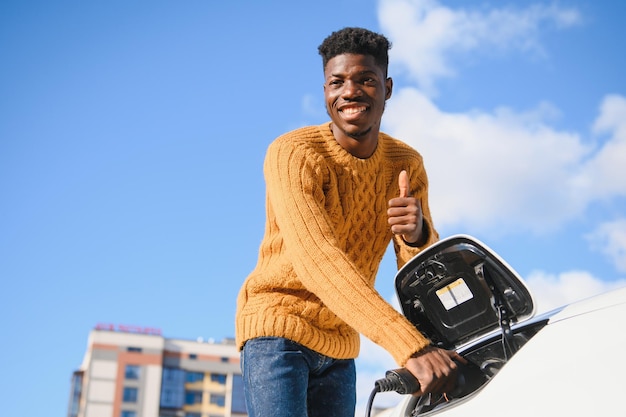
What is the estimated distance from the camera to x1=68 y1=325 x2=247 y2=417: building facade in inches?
2778

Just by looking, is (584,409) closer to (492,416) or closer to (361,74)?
(492,416)

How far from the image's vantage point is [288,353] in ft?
8.58

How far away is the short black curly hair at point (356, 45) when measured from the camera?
2.76m

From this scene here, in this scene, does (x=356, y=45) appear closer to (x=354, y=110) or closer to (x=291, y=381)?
(x=354, y=110)

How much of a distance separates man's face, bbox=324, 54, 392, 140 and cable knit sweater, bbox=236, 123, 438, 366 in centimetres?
12

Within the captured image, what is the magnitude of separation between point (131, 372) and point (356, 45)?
72.1 metres

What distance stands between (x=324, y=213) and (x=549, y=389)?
3.21 feet

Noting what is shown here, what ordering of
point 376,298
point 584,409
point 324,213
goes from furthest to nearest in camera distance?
point 324,213, point 376,298, point 584,409

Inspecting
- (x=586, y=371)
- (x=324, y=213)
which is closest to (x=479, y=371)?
(x=586, y=371)

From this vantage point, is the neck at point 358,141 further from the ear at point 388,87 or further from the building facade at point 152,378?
the building facade at point 152,378

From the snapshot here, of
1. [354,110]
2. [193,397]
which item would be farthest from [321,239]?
[193,397]

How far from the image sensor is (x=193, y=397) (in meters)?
75.6

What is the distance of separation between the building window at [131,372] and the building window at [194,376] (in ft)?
16.3

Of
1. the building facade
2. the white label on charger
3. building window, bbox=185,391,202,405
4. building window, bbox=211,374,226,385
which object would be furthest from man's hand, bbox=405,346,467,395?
building window, bbox=185,391,202,405
